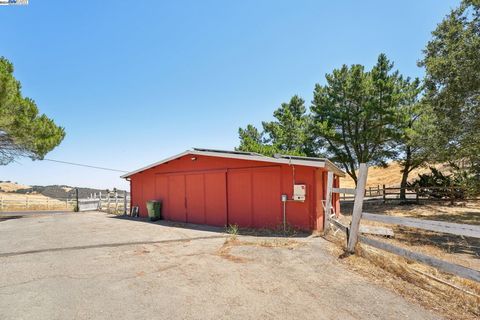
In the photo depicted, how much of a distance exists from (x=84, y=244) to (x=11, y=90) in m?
11.1

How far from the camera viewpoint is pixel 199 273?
511cm

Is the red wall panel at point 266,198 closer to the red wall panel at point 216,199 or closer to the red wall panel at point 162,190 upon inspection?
the red wall panel at point 216,199

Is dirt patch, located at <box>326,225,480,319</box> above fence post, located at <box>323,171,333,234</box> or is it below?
below

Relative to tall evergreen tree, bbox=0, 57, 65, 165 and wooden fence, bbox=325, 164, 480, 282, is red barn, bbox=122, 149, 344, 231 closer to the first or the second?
wooden fence, bbox=325, 164, 480, 282

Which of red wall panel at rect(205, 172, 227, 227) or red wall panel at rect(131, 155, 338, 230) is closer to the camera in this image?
red wall panel at rect(131, 155, 338, 230)

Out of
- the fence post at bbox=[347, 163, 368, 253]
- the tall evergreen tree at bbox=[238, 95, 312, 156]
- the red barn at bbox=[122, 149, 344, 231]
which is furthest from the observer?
the tall evergreen tree at bbox=[238, 95, 312, 156]

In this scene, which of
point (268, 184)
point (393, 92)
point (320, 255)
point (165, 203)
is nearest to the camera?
point (320, 255)

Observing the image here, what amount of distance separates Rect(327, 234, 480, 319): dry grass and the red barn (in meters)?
3.34

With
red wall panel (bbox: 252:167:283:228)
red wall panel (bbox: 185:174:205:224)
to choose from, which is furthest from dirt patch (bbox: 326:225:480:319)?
red wall panel (bbox: 185:174:205:224)

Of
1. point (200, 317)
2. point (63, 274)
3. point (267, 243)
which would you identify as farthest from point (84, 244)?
point (200, 317)


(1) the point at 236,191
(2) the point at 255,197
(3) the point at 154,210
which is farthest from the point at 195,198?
(2) the point at 255,197

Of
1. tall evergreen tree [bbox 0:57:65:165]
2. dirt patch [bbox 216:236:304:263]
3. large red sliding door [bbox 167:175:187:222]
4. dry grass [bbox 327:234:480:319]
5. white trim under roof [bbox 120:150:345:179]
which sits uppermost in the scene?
tall evergreen tree [bbox 0:57:65:165]

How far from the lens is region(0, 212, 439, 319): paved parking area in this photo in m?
3.57

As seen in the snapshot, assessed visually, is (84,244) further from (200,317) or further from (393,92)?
(393,92)
